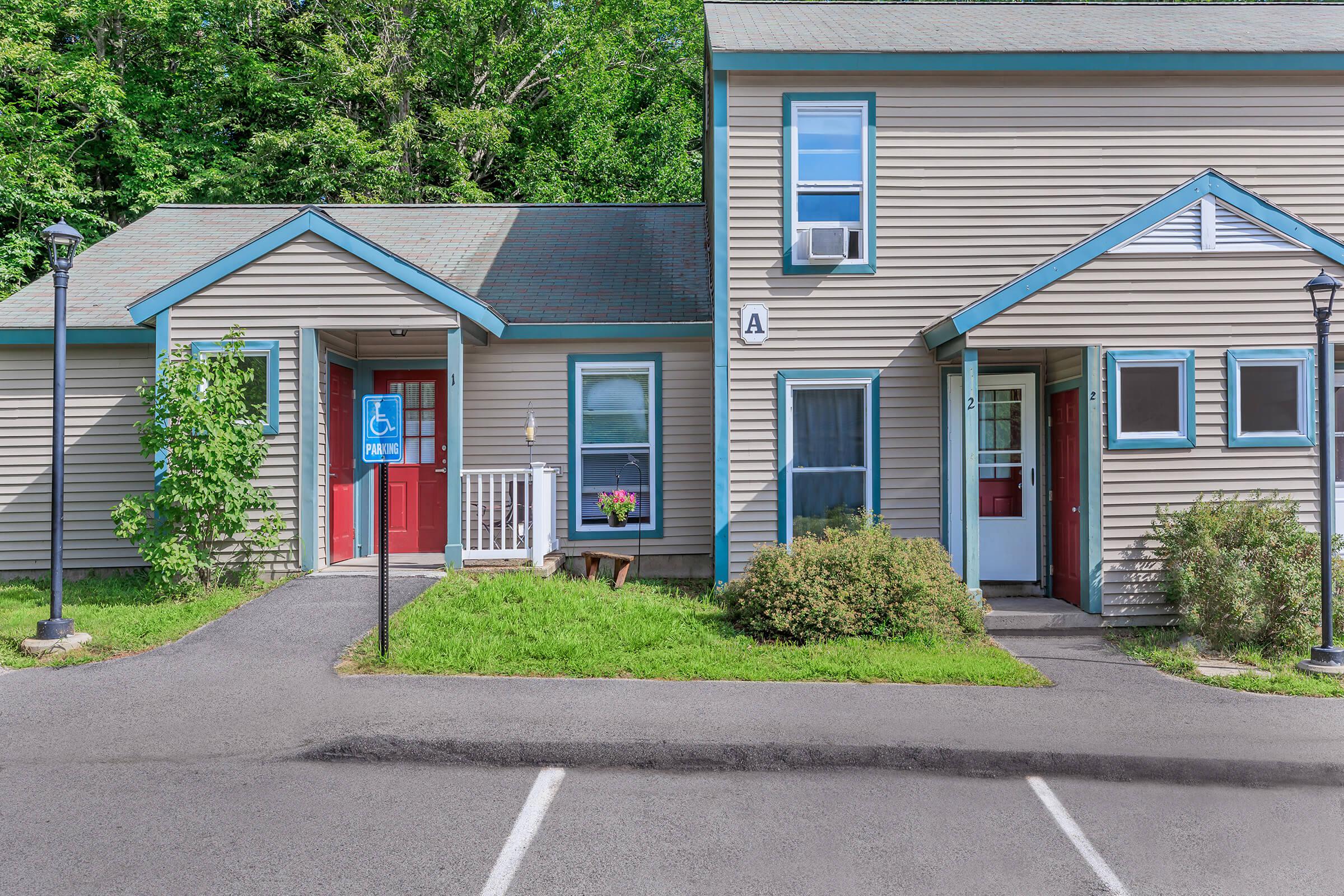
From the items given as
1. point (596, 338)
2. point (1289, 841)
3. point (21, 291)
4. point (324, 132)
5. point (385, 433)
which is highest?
point (324, 132)

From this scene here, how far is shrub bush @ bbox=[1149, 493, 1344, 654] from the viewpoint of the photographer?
23.6 ft

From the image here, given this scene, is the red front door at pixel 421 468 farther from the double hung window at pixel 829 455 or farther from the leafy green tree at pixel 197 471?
the double hung window at pixel 829 455

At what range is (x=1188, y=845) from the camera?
402cm

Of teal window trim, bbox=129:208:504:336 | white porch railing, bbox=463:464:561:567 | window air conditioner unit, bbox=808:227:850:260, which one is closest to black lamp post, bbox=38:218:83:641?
teal window trim, bbox=129:208:504:336

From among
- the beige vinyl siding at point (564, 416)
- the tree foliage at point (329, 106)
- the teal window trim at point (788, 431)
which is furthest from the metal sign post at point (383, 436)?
the tree foliage at point (329, 106)

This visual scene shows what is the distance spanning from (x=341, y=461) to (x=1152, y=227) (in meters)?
9.06

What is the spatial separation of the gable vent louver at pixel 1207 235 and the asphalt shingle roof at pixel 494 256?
4.74 m

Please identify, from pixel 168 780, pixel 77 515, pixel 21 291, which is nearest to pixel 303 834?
pixel 168 780

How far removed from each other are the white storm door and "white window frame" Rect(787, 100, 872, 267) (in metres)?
1.90

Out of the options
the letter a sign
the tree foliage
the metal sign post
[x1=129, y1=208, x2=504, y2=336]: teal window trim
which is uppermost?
the tree foliage

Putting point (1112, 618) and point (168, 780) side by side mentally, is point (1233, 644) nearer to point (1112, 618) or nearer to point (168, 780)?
point (1112, 618)

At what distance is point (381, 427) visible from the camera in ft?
21.2

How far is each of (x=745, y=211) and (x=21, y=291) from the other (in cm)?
959

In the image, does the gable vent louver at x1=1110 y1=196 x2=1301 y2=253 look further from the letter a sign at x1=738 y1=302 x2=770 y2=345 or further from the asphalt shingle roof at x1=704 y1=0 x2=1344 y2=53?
the letter a sign at x1=738 y1=302 x2=770 y2=345
